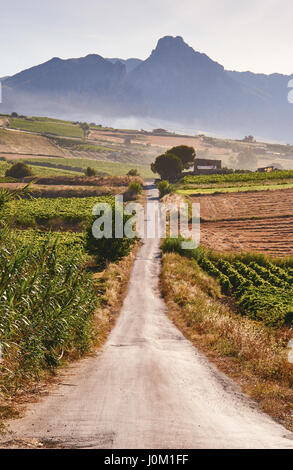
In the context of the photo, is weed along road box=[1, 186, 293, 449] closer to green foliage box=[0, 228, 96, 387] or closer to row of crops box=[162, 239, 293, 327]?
green foliage box=[0, 228, 96, 387]

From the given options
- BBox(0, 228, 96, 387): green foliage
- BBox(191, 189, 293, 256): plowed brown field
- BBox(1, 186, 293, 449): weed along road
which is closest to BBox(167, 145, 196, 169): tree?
BBox(191, 189, 293, 256): plowed brown field

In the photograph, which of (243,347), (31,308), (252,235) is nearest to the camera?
(31,308)

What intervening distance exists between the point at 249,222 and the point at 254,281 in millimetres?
28448

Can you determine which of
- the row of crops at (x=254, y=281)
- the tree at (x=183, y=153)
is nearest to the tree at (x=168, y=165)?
the tree at (x=183, y=153)

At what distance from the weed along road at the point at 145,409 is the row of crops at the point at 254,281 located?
30.7ft

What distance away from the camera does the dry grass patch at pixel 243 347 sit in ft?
44.1

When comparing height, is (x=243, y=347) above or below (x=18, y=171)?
below


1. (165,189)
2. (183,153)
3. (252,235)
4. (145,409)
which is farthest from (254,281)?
(183,153)

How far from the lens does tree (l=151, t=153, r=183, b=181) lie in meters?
115

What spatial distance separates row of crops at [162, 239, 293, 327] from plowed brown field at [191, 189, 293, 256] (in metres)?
5.21

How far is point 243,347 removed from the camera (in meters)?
17.5

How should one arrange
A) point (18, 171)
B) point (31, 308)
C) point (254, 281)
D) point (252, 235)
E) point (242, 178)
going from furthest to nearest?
point (18, 171), point (242, 178), point (252, 235), point (254, 281), point (31, 308)

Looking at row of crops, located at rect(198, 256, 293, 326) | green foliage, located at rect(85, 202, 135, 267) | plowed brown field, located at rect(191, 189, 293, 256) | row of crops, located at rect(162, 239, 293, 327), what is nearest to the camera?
row of crops, located at rect(198, 256, 293, 326)

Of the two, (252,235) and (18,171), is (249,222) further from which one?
(18,171)
